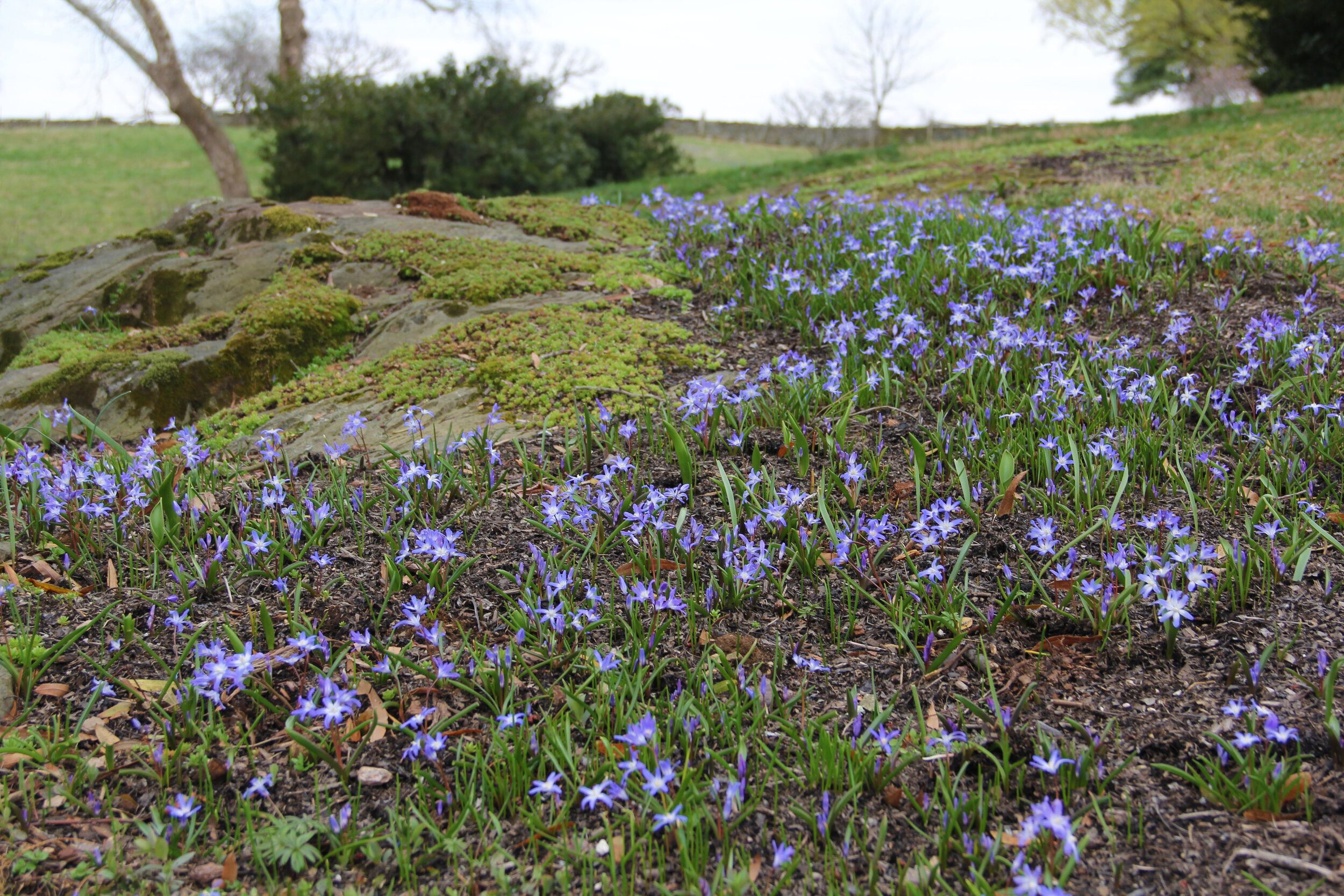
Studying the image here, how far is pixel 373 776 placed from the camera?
7.48ft

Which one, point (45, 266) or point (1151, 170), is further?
point (1151, 170)

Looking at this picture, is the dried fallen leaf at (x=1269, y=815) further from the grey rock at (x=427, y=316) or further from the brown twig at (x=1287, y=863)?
the grey rock at (x=427, y=316)

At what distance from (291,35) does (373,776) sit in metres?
19.3

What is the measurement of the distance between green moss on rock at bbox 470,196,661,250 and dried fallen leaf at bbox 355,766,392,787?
17.1 ft

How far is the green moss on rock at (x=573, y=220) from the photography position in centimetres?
722

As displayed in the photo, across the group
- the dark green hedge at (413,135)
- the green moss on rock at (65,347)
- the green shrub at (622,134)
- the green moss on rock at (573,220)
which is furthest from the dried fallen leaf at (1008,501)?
the green shrub at (622,134)

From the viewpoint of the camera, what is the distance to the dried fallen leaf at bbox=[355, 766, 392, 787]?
2.27 metres

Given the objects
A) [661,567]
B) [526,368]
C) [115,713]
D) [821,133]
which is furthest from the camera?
[821,133]

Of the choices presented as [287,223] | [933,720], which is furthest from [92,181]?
[933,720]

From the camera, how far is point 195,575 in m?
3.10

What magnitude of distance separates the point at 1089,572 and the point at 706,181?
14761mm

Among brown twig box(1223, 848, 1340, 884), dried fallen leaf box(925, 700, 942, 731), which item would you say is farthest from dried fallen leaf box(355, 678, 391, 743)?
brown twig box(1223, 848, 1340, 884)

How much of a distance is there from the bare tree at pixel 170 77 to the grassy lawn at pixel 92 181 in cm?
151

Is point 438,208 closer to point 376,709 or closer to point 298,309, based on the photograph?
point 298,309
